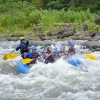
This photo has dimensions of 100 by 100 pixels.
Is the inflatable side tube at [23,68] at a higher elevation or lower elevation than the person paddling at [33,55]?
lower

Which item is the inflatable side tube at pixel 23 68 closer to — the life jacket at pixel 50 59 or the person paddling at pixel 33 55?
the person paddling at pixel 33 55

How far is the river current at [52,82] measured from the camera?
7.52 metres

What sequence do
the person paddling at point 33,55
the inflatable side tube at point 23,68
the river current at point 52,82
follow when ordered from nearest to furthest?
the river current at point 52,82 < the inflatable side tube at point 23,68 < the person paddling at point 33,55

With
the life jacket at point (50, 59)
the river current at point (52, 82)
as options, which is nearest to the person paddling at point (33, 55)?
the river current at point (52, 82)

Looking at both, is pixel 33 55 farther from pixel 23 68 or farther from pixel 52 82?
pixel 52 82

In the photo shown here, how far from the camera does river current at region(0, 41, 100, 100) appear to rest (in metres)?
7.52

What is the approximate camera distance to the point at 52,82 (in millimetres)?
8539

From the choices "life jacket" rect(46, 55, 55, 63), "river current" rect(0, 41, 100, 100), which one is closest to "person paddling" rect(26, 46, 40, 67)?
"river current" rect(0, 41, 100, 100)

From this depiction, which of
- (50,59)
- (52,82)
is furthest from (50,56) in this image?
(52,82)

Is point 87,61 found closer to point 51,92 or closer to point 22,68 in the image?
point 22,68

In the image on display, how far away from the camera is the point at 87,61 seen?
11.1m

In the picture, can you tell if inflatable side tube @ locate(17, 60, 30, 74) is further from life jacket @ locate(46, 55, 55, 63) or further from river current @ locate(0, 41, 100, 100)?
life jacket @ locate(46, 55, 55, 63)

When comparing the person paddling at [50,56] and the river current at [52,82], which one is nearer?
the river current at [52,82]

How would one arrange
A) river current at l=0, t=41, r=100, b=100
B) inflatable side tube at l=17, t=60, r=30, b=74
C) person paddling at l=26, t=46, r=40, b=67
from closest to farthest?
river current at l=0, t=41, r=100, b=100 → inflatable side tube at l=17, t=60, r=30, b=74 → person paddling at l=26, t=46, r=40, b=67
